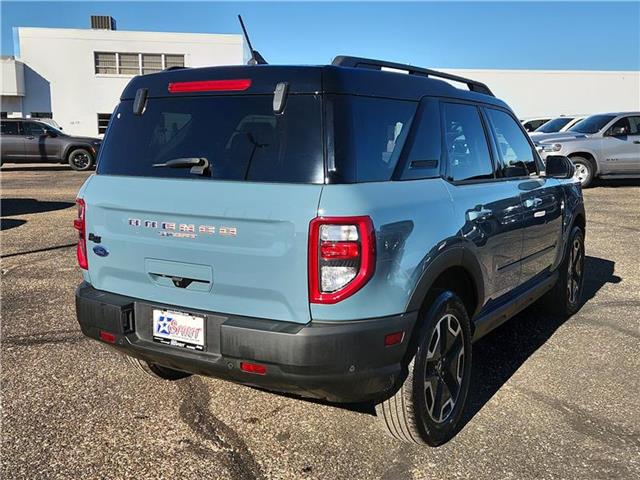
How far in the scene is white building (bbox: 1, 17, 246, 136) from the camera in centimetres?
2994

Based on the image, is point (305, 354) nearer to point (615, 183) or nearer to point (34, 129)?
point (615, 183)

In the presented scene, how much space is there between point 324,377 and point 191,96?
151 centimetres

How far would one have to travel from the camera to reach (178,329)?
2.75 m

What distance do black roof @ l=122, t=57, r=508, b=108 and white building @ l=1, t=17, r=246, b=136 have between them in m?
29.2

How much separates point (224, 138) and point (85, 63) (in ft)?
103

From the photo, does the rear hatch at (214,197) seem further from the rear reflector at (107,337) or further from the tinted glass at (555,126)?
the tinted glass at (555,126)

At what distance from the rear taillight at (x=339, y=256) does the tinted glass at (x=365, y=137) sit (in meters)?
0.22

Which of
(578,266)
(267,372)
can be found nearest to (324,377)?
(267,372)

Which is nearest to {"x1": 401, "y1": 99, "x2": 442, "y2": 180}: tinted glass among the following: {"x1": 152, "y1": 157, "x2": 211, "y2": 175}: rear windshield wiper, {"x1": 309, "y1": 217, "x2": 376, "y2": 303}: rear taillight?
{"x1": 309, "y1": 217, "x2": 376, "y2": 303}: rear taillight

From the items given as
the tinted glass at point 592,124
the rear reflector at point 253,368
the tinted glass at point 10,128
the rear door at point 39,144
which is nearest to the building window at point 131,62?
the rear door at point 39,144

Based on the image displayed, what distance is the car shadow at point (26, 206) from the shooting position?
10766 millimetres

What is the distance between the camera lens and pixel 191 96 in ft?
9.64

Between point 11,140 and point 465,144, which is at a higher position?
point 465,144

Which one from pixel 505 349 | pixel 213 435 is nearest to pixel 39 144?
pixel 505 349
